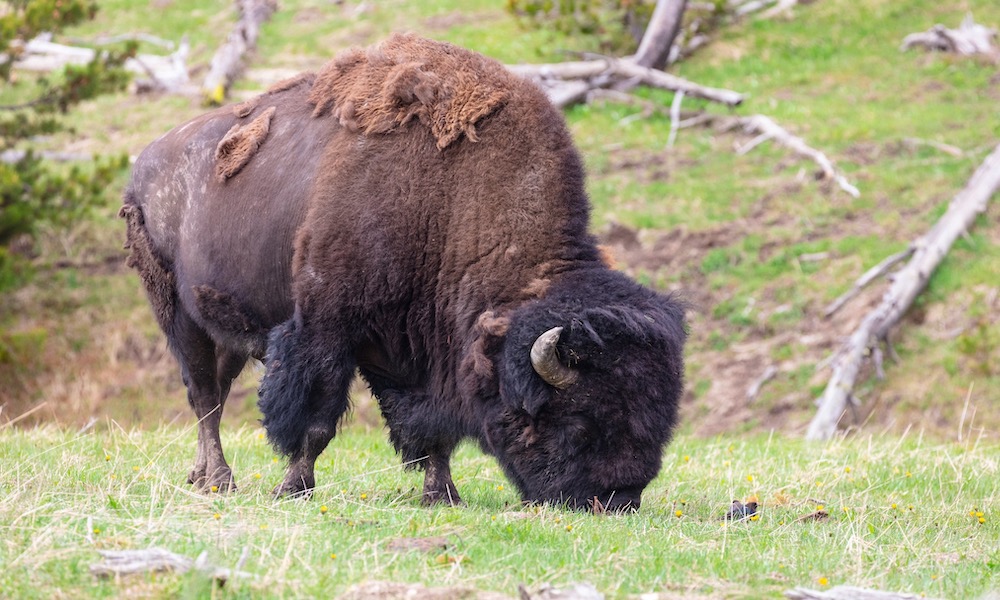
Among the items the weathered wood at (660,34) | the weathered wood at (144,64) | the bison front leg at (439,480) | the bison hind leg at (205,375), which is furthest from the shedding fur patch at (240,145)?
the weathered wood at (144,64)

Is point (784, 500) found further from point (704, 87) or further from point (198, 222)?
point (704, 87)

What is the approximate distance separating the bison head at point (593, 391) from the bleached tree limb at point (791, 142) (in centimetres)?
1210

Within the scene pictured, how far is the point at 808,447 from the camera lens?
934 centimetres

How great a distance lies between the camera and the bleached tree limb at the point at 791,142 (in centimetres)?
1715

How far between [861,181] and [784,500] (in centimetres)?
1187

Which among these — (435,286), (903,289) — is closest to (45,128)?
(435,286)

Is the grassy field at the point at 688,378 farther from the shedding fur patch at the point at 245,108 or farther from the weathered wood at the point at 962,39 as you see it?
the shedding fur patch at the point at 245,108

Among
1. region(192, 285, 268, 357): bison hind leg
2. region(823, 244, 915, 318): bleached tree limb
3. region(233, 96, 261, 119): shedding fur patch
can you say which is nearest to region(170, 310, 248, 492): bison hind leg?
region(192, 285, 268, 357): bison hind leg

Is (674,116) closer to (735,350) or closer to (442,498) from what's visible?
(735,350)

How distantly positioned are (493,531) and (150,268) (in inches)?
155

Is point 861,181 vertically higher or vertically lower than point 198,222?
lower

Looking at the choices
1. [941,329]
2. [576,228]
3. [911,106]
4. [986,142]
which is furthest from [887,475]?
[911,106]

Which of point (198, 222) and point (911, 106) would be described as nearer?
point (198, 222)

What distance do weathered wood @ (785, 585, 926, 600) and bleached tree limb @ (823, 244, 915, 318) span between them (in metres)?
10.8
